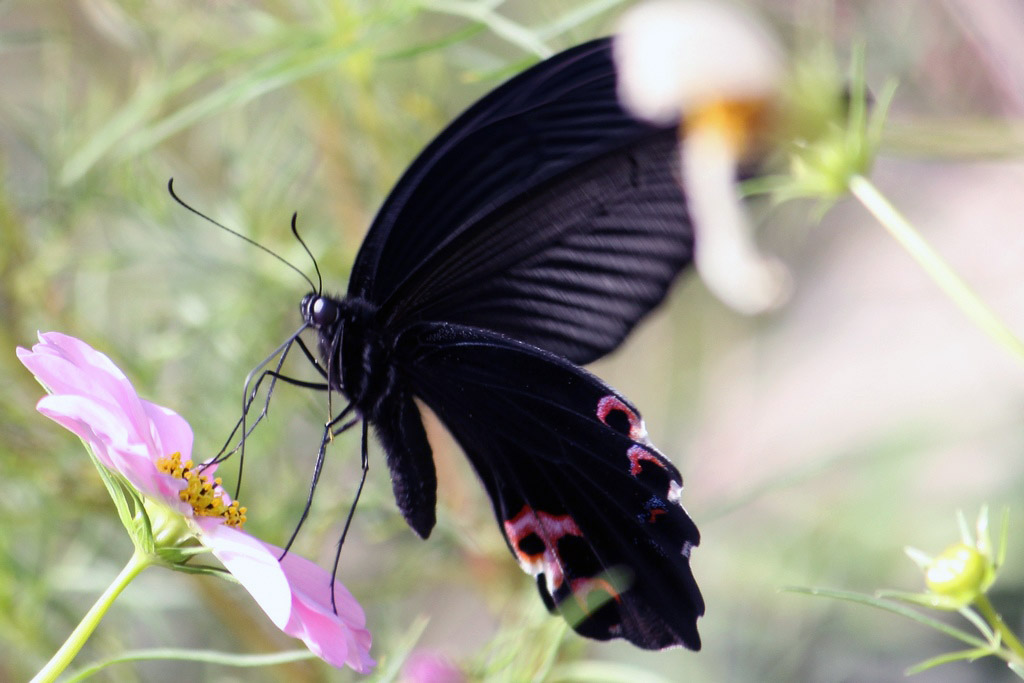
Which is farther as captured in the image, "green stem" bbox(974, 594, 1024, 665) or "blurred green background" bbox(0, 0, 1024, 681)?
"blurred green background" bbox(0, 0, 1024, 681)

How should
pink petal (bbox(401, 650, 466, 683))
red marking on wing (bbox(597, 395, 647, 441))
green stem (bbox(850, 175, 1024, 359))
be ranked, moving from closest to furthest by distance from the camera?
1. green stem (bbox(850, 175, 1024, 359))
2. red marking on wing (bbox(597, 395, 647, 441))
3. pink petal (bbox(401, 650, 466, 683))

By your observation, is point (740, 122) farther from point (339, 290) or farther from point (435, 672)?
point (339, 290)

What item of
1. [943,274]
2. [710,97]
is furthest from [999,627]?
[710,97]

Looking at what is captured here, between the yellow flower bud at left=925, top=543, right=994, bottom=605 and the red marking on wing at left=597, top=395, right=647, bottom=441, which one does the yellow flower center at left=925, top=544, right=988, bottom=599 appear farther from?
the red marking on wing at left=597, top=395, right=647, bottom=441

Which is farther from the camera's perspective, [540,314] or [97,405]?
[540,314]

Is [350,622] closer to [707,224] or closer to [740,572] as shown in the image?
[707,224]

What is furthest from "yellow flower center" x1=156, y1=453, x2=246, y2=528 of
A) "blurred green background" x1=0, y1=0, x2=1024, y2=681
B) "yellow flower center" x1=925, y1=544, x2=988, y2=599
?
"yellow flower center" x1=925, y1=544, x2=988, y2=599
